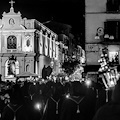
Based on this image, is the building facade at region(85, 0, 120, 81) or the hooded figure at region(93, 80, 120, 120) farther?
the building facade at region(85, 0, 120, 81)

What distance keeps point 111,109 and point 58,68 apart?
91704 millimetres

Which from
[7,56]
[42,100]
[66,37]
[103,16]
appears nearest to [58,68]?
[66,37]

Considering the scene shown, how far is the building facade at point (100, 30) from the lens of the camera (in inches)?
1497

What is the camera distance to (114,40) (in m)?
37.9

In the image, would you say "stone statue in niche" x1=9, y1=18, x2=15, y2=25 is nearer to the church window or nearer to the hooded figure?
the church window

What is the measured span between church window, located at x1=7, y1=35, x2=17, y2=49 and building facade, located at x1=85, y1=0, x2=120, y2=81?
3341 centimetres

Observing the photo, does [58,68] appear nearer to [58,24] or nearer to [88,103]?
[58,24]

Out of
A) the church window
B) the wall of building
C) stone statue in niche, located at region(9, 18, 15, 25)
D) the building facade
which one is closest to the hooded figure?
the building facade

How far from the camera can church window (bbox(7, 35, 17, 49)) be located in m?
70.6

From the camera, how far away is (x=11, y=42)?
232 feet

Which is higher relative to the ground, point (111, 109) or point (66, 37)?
point (66, 37)

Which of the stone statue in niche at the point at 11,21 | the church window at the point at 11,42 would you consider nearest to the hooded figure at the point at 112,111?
the church window at the point at 11,42

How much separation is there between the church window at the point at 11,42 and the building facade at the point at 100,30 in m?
33.4

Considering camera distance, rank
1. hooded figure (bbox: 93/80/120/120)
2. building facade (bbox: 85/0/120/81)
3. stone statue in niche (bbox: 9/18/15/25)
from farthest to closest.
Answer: stone statue in niche (bbox: 9/18/15/25)
building facade (bbox: 85/0/120/81)
hooded figure (bbox: 93/80/120/120)
